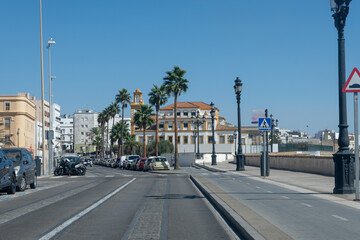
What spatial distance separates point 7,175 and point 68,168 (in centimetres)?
2246

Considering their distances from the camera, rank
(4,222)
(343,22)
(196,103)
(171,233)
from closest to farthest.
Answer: (171,233), (4,222), (343,22), (196,103)

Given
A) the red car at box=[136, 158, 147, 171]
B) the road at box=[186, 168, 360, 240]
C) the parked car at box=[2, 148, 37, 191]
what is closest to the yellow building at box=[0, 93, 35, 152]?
the red car at box=[136, 158, 147, 171]

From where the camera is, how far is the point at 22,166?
Answer: 70.0 feet

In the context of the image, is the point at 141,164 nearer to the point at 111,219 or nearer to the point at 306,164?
the point at 306,164

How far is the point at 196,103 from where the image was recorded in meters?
134

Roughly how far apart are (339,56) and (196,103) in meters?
117

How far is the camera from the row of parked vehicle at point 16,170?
1891cm

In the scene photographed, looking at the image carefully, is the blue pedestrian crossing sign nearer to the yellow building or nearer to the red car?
the red car

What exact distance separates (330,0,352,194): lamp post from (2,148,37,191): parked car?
12433 mm

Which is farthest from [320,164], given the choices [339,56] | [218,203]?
[218,203]

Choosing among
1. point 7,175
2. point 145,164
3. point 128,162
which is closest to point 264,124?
point 7,175

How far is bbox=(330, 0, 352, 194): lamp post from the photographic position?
17.0 meters

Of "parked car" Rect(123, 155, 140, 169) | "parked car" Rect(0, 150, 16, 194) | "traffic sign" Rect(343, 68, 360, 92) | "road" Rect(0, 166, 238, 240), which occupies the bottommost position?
"parked car" Rect(123, 155, 140, 169)

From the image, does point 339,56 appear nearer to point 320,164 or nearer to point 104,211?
point 104,211
